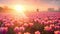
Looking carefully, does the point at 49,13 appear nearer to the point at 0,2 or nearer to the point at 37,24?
the point at 37,24

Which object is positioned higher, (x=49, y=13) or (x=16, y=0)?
(x=16, y=0)

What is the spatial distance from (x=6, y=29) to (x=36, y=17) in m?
0.30

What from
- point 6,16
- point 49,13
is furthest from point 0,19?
point 49,13

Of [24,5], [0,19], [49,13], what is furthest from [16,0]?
[49,13]

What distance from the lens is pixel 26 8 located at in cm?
141

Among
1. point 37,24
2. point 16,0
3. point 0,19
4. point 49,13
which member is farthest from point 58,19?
point 0,19

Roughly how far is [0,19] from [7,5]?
146 mm

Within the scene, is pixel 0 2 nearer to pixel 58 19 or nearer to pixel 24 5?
pixel 24 5

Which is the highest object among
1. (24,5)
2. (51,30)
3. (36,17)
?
(24,5)

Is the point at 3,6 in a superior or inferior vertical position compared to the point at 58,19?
superior

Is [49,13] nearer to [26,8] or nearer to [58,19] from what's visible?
[58,19]

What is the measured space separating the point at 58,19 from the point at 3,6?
53cm

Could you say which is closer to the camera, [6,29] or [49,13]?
[6,29]

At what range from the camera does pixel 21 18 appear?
1378 millimetres
